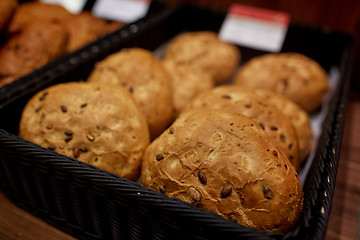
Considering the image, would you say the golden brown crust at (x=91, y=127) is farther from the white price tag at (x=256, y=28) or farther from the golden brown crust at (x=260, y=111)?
the white price tag at (x=256, y=28)

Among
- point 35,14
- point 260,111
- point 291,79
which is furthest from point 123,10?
point 260,111

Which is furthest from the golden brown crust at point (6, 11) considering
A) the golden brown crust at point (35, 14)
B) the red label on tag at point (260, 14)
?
the red label on tag at point (260, 14)

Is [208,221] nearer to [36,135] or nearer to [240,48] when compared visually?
[36,135]

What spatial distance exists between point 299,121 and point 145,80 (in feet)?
2.27

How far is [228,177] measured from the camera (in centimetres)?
89

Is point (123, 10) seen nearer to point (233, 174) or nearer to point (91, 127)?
point (91, 127)

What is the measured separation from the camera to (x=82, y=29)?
1.83 meters

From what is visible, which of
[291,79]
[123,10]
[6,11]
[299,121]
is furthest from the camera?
[123,10]

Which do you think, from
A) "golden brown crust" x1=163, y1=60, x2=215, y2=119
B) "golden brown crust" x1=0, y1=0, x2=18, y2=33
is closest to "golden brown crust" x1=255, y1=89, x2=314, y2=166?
"golden brown crust" x1=163, y1=60, x2=215, y2=119

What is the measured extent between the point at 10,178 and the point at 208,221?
816 mm

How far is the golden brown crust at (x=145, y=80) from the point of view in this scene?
132cm

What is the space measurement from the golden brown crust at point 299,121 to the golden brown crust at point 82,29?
106 centimetres

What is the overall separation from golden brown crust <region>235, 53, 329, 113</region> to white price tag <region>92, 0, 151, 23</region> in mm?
805

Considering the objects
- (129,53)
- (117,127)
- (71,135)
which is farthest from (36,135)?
(129,53)
